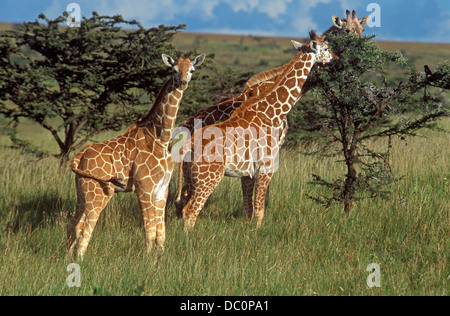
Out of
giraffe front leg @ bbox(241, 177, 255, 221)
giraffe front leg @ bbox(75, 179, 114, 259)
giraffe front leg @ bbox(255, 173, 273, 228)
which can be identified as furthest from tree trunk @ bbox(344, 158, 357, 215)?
giraffe front leg @ bbox(75, 179, 114, 259)

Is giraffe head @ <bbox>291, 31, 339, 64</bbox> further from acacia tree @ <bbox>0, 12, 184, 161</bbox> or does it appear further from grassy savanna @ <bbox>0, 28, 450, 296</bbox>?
acacia tree @ <bbox>0, 12, 184, 161</bbox>

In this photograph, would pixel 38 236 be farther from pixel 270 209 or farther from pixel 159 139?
pixel 270 209

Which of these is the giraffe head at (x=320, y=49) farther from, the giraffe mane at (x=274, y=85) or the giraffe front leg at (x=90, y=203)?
the giraffe front leg at (x=90, y=203)

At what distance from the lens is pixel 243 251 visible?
229 inches

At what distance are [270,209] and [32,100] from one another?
5832 mm

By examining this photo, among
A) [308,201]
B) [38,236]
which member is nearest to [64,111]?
[38,236]

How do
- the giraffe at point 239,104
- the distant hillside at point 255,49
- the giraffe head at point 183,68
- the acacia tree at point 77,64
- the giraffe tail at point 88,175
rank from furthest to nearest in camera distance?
the distant hillside at point 255,49 < the acacia tree at point 77,64 < the giraffe at point 239,104 < the giraffe tail at point 88,175 < the giraffe head at point 183,68

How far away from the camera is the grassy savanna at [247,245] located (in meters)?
4.95

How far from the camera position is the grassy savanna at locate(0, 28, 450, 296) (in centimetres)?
495

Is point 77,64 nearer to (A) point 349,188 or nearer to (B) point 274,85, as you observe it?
(B) point 274,85

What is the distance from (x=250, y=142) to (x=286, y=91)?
0.85 m

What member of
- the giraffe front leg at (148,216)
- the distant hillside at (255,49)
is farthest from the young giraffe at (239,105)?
the distant hillside at (255,49)

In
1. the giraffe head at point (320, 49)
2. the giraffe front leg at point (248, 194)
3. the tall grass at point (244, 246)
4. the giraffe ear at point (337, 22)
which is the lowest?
the tall grass at point (244, 246)

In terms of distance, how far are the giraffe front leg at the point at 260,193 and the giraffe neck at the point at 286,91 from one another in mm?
724
